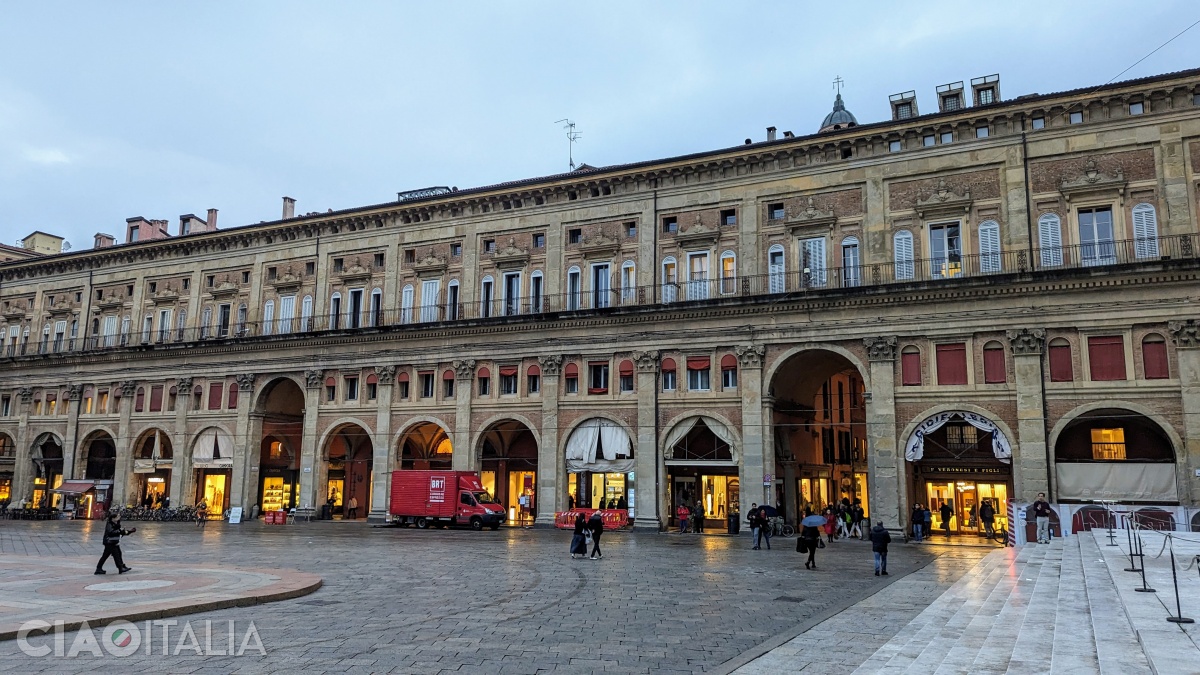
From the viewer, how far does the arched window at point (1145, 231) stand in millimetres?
29016

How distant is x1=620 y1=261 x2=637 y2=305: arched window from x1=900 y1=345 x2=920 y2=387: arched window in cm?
1130

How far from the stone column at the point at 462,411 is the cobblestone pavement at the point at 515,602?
9141 millimetres

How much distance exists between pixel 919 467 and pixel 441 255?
23.7m

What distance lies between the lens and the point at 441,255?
4156 cm

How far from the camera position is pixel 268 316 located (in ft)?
149

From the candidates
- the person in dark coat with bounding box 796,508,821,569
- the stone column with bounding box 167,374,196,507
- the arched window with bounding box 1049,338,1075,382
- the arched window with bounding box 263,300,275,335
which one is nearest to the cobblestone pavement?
the person in dark coat with bounding box 796,508,821,569

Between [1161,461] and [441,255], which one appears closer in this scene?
[1161,461]

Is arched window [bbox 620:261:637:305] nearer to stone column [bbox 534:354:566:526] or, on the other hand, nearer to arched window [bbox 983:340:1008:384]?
stone column [bbox 534:354:566:526]

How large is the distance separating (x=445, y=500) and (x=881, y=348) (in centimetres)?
1877

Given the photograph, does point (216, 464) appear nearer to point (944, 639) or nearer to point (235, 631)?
point (235, 631)

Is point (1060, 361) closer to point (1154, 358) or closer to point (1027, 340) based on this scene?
point (1027, 340)

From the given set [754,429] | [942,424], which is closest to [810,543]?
[754,429]

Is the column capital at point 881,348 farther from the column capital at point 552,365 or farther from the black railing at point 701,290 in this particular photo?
the column capital at point 552,365

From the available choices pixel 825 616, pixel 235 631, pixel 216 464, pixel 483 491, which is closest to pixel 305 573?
pixel 235 631
